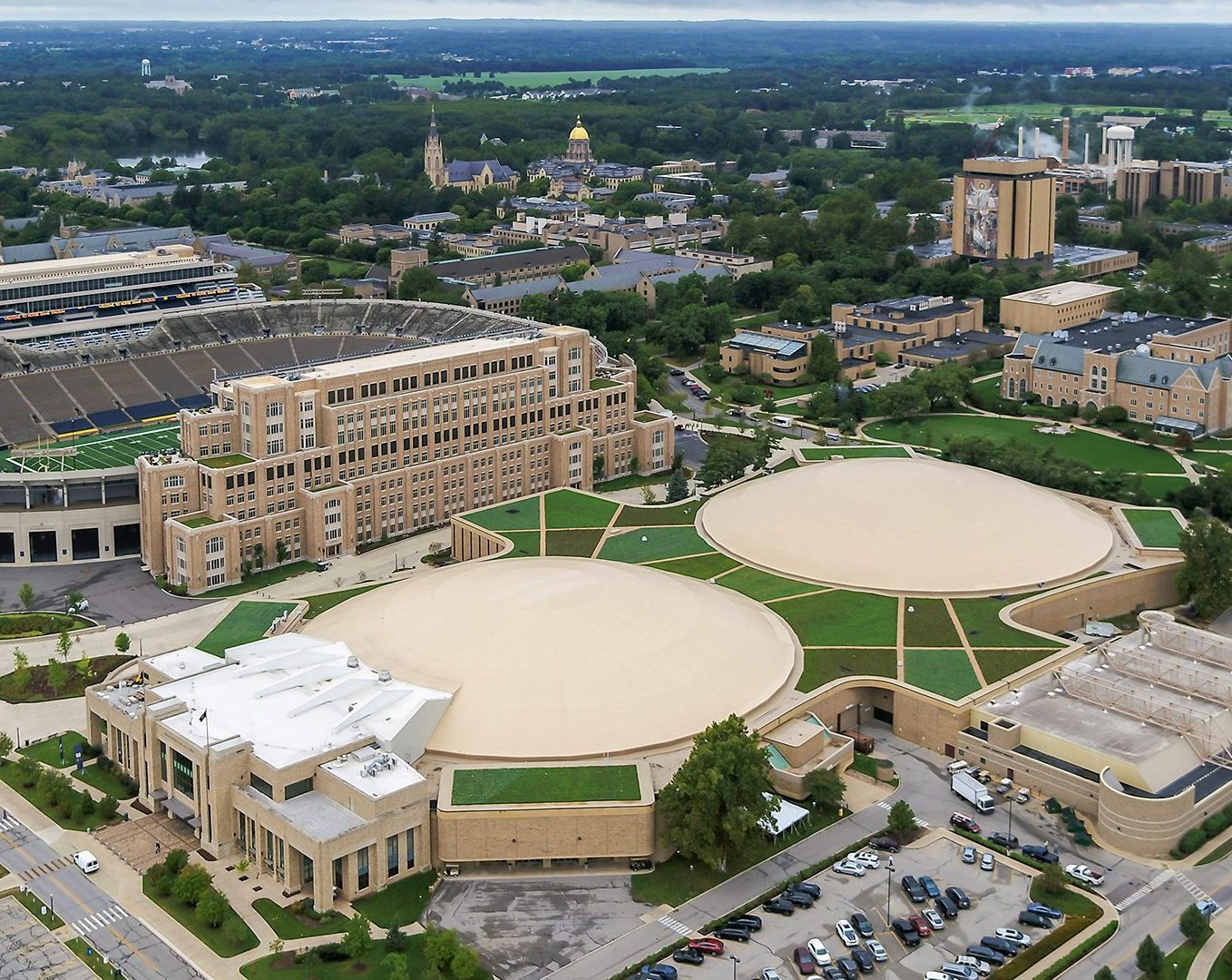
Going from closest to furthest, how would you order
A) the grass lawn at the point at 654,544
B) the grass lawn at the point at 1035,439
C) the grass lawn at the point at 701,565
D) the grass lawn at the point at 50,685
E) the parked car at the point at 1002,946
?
1. the parked car at the point at 1002,946
2. the grass lawn at the point at 50,685
3. the grass lawn at the point at 701,565
4. the grass lawn at the point at 654,544
5. the grass lawn at the point at 1035,439

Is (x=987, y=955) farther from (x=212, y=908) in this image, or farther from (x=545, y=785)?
(x=212, y=908)

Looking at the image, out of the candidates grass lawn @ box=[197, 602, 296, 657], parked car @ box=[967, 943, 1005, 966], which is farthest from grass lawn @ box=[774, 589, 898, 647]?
grass lawn @ box=[197, 602, 296, 657]

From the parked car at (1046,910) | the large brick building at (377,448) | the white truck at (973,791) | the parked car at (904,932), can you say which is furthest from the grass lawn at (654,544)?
the parked car at (1046,910)

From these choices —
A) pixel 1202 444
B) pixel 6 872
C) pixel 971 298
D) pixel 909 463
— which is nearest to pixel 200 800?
pixel 6 872

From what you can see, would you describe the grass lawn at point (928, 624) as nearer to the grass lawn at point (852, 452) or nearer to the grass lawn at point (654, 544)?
the grass lawn at point (654, 544)

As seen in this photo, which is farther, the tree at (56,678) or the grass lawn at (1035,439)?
the grass lawn at (1035,439)

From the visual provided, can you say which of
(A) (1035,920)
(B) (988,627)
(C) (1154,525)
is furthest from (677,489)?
(A) (1035,920)

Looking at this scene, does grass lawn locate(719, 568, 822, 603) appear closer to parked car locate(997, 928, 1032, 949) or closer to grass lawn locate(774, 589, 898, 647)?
grass lawn locate(774, 589, 898, 647)

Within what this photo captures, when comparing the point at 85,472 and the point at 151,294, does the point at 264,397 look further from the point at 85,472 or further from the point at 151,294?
the point at 151,294
